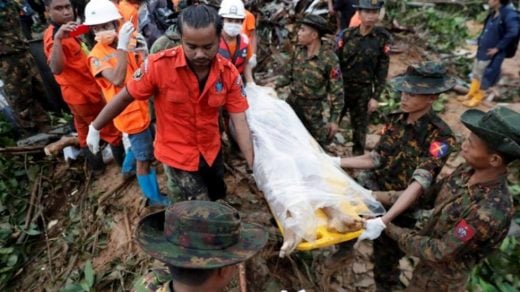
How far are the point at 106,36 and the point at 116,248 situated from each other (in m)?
2.03

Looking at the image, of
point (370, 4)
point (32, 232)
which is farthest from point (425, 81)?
point (32, 232)

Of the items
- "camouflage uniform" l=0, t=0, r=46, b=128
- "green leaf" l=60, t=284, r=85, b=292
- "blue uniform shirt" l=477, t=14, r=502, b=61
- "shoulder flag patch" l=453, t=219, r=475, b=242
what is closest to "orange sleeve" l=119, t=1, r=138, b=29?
"camouflage uniform" l=0, t=0, r=46, b=128

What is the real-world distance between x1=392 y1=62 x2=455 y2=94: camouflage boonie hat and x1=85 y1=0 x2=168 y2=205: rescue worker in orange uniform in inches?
85.3

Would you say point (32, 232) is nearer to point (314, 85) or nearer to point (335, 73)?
point (314, 85)

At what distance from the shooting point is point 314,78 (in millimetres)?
4004

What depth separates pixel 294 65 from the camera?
13.6ft

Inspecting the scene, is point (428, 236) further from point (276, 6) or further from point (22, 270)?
point (276, 6)

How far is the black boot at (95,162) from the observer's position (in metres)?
4.41

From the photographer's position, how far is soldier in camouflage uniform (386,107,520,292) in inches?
80.0

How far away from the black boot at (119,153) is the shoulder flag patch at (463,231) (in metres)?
3.40

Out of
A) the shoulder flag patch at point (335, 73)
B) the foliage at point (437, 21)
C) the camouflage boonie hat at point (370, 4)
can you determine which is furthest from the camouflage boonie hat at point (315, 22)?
the foliage at point (437, 21)

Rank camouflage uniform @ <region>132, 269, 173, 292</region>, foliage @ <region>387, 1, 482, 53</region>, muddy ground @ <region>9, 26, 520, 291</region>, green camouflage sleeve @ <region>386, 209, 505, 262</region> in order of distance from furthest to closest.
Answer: foliage @ <region>387, 1, 482, 53</region>
muddy ground @ <region>9, 26, 520, 291</region>
green camouflage sleeve @ <region>386, 209, 505, 262</region>
camouflage uniform @ <region>132, 269, 173, 292</region>

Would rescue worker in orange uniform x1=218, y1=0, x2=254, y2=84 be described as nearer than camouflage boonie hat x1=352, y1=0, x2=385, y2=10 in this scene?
Yes

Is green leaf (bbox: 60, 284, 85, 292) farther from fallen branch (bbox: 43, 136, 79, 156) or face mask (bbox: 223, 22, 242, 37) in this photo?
face mask (bbox: 223, 22, 242, 37)
